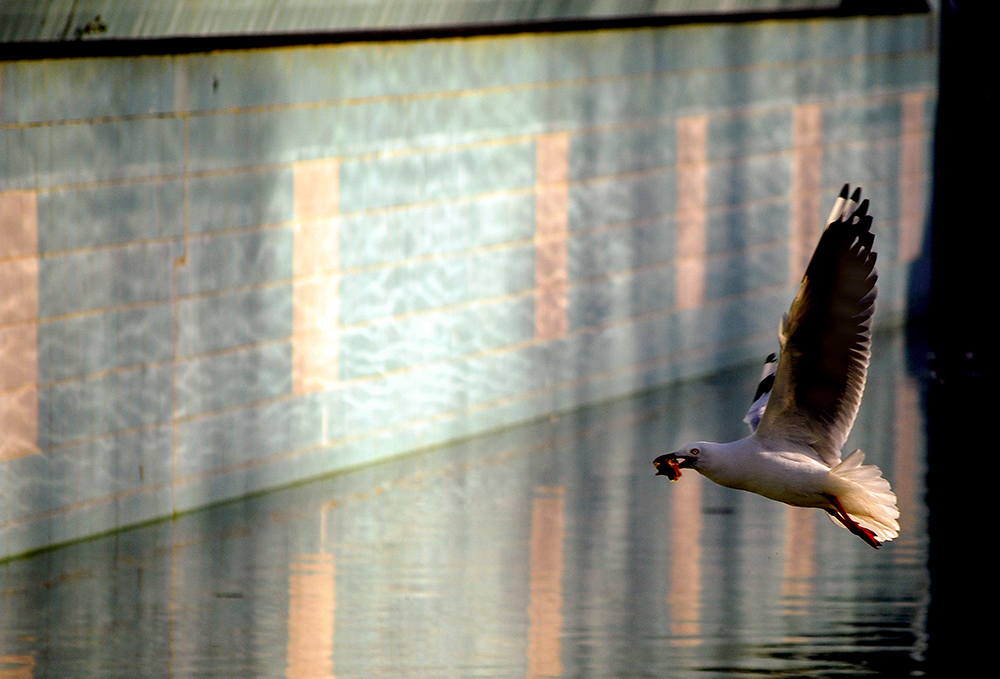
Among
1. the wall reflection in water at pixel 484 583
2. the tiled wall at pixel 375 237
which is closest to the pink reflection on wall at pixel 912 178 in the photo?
the tiled wall at pixel 375 237

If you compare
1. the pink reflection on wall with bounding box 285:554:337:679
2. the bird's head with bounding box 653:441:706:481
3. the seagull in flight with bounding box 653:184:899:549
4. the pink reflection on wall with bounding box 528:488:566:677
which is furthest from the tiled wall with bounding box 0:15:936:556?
the seagull in flight with bounding box 653:184:899:549

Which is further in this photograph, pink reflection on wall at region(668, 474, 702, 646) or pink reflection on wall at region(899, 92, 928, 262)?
pink reflection on wall at region(899, 92, 928, 262)

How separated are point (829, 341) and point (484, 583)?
11.1ft

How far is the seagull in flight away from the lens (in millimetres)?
7086

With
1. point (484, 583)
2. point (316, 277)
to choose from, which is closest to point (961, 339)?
point (316, 277)

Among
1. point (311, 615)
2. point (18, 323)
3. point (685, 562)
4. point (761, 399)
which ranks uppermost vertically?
point (18, 323)

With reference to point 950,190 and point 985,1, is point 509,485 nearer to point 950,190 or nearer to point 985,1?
point 985,1

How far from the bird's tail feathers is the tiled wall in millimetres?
4625

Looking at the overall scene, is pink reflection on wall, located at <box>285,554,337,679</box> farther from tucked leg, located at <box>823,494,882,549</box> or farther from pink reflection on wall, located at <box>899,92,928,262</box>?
pink reflection on wall, located at <box>899,92,928,262</box>

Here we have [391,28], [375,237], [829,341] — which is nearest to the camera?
[829,341]

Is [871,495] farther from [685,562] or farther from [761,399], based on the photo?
[685,562]

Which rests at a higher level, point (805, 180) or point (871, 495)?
point (805, 180)

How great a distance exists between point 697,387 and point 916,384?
168cm

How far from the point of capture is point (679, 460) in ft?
23.9
